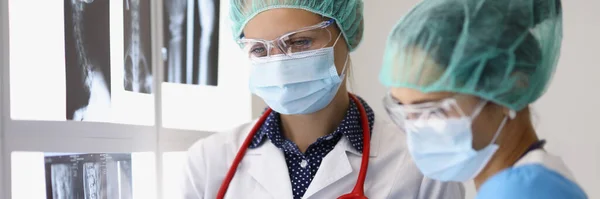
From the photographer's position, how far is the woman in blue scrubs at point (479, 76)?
1079mm

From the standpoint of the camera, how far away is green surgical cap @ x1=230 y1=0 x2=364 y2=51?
62.1 inches

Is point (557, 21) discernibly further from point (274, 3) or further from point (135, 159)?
point (135, 159)

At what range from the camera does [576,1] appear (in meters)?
2.34

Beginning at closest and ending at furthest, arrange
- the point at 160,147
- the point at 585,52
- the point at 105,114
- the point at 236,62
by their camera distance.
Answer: the point at 105,114 → the point at 160,147 → the point at 585,52 → the point at 236,62

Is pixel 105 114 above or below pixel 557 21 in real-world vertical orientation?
below

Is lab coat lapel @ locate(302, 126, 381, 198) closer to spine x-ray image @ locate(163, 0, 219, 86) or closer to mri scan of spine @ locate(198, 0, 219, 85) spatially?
spine x-ray image @ locate(163, 0, 219, 86)

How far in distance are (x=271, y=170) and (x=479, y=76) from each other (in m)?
0.68

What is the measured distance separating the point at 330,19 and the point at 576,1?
118 cm

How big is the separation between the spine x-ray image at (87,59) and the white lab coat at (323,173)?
0.28 m

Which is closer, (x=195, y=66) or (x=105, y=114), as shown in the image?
(x=105, y=114)

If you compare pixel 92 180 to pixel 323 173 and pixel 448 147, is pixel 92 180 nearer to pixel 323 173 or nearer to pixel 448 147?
pixel 323 173

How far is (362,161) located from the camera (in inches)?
61.8

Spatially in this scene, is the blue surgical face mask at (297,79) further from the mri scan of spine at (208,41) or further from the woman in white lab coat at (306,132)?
the mri scan of spine at (208,41)

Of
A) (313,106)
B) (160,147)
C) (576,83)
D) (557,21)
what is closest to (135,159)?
(160,147)
